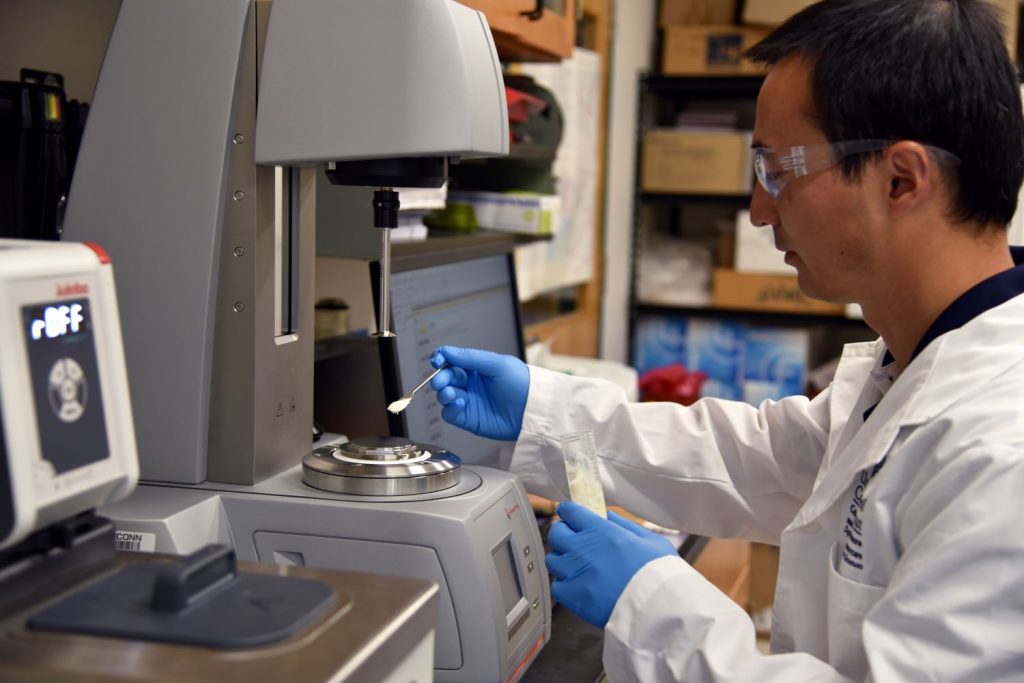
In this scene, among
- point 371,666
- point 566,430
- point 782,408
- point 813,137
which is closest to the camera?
point 371,666

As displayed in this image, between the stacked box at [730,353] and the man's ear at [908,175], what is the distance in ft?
8.32

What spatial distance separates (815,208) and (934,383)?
24 cm

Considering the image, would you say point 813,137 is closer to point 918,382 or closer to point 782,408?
point 918,382

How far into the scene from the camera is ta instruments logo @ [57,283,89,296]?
0.72 metres

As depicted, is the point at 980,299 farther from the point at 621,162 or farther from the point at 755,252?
the point at 621,162

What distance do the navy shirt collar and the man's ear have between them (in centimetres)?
11

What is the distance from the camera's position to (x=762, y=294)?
3.69 meters

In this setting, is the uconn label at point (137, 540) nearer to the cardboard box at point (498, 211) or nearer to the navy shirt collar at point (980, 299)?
the navy shirt collar at point (980, 299)

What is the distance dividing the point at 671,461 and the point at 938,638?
0.60 m

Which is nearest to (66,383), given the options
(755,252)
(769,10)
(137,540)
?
(137,540)

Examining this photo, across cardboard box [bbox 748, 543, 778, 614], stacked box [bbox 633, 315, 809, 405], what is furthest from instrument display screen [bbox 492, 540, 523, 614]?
stacked box [bbox 633, 315, 809, 405]

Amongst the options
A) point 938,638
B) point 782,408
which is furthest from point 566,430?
point 938,638

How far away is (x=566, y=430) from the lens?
1.41m

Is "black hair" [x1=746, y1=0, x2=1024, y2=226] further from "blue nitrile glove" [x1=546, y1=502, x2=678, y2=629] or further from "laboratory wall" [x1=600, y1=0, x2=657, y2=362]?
"laboratory wall" [x1=600, y1=0, x2=657, y2=362]
